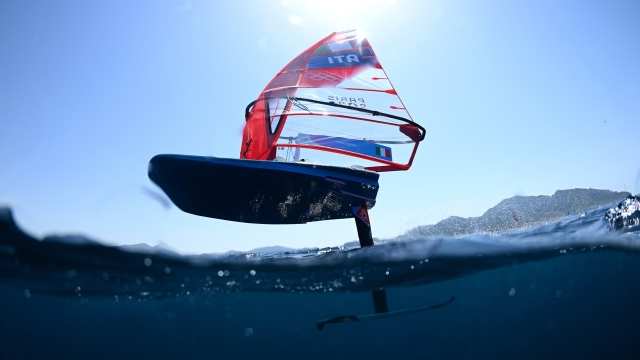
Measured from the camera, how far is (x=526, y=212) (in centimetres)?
1567

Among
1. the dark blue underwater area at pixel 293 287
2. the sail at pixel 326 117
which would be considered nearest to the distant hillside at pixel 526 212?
the dark blue underwater area at pixel 293 287

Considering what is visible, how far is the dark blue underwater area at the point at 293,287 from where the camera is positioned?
8031mm

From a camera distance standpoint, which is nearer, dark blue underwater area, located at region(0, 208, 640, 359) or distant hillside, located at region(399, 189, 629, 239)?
dark blue underwater area, located at region(0, 208, 640, 359)

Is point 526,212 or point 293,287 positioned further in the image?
point 526,212

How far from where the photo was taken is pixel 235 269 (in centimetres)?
876

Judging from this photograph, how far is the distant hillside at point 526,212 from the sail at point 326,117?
6089mm

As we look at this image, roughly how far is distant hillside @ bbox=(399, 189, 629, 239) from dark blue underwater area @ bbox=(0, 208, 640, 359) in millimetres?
1786

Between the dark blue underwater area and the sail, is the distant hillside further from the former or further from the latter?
the sail

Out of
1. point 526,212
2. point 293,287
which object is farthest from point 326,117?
point 526,212

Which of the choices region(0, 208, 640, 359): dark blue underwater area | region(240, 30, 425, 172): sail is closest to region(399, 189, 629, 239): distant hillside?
region(0, 208, 640, 359): dark blue underwater area

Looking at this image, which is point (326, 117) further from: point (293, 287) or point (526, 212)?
point (526, 212)

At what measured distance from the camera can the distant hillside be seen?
513 inches

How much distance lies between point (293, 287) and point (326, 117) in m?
6.22

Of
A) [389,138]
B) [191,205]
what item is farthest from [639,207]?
[191,205]
